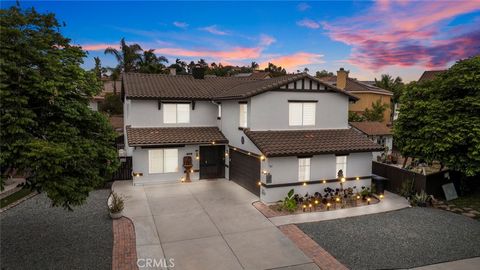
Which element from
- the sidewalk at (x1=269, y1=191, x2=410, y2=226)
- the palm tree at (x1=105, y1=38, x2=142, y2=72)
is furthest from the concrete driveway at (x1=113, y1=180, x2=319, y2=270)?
the palm tree at (x1=105, y1=38, x2=142, y2=72)

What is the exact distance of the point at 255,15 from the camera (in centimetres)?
2244

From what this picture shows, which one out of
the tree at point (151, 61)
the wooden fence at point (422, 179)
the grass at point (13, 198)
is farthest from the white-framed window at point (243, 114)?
the tree at point (151, 61)

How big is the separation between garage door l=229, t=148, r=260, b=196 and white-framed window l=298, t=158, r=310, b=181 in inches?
89.3

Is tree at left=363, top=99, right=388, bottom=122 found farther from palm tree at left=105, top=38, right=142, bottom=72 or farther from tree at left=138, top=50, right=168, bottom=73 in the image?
palm tree at left=105, top=38, right=142, bottom=72

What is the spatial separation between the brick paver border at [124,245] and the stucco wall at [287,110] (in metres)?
8.27

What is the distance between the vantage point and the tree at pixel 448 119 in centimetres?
1498

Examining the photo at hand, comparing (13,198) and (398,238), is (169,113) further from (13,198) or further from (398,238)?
(398,238)

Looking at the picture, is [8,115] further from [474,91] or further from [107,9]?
[474,91]

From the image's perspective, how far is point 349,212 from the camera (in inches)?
572

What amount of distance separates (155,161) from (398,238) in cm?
1408

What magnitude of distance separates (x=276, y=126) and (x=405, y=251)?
9.14 metres

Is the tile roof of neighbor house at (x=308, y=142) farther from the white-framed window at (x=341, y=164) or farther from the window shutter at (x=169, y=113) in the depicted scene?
the window shutter at (x=169, y=113)

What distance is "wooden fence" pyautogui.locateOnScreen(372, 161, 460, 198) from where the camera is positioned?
16.4m

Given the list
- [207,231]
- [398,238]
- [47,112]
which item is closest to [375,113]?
[398,238]
